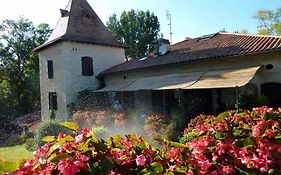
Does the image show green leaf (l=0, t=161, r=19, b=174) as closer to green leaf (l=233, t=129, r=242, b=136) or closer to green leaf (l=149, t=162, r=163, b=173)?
green leaf (l=149, t=162, r=163, b=173)

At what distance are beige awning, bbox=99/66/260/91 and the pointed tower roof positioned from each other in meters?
7.11

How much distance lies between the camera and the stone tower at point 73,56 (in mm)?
28094

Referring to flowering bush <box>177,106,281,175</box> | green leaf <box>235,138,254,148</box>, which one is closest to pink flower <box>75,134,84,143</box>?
flowering bush <box>177,106,281,175</box>

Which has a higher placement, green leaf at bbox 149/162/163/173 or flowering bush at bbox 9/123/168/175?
flowering bush at bbox 9/123/168/175

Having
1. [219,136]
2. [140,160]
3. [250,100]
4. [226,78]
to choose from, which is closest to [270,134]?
[219,136]

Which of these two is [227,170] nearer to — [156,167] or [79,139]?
[156,167]

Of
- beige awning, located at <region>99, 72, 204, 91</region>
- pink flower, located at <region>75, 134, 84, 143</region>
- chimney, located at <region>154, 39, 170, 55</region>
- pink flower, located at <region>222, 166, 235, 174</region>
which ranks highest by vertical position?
chimney, located at <region>154, 39, 170, 55</region>

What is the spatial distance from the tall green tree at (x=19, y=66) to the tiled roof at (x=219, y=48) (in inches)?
960

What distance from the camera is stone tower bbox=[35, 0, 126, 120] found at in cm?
2809

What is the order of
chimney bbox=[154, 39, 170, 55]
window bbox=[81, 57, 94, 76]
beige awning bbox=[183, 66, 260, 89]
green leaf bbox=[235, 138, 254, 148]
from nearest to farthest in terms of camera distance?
green leaf bbox=[235, 138, 254, 148]
beige awning bbox=[183, 66, 260, 89]
chimney bbox=[154, 39, 170, 55]
window bbox=[81, 57, 94, 76]

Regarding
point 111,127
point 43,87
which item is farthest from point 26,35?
point 111,127

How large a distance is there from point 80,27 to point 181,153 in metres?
28.2

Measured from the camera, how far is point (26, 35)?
48.1 m

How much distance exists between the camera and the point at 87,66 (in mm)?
29234
